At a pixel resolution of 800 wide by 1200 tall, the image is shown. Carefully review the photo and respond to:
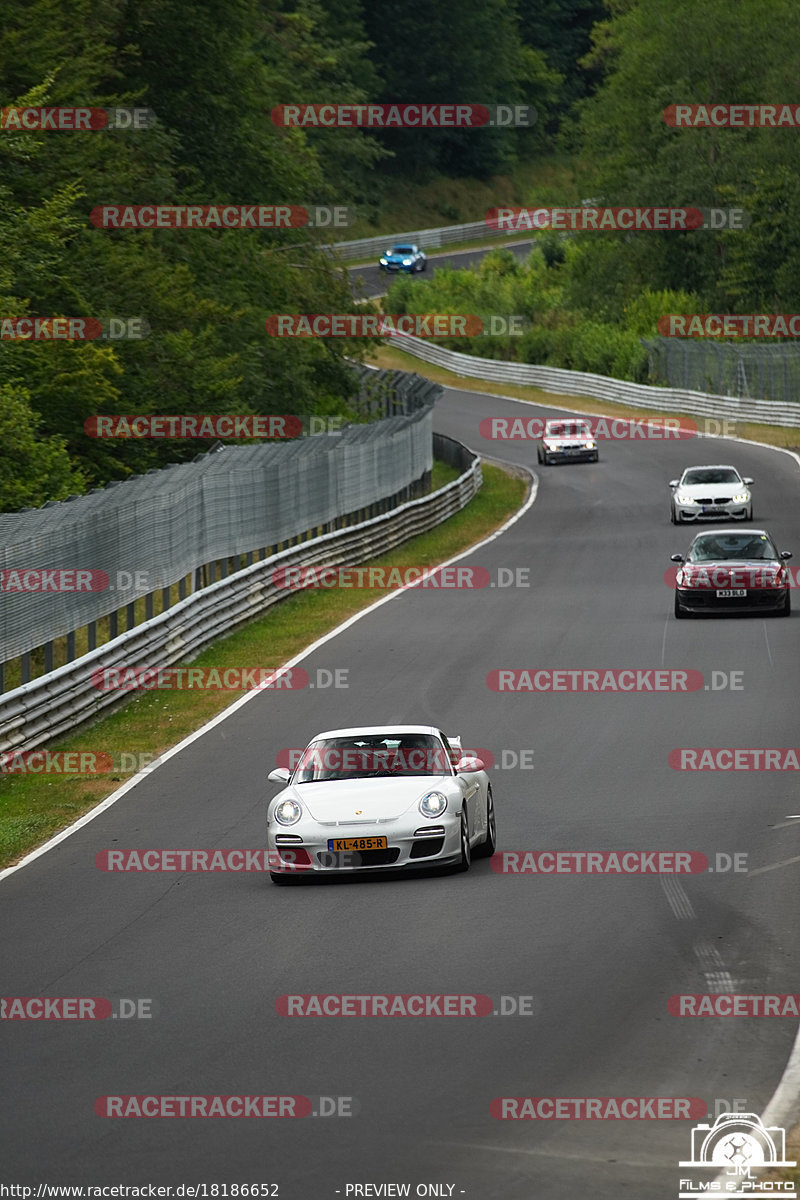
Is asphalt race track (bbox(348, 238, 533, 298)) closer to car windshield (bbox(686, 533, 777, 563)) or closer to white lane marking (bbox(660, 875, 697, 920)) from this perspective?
car windshield (bbox(686, 533, 777, 563))

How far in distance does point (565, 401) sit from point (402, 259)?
113ft

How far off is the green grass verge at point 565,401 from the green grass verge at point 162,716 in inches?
904

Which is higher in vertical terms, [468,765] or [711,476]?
[468,765]

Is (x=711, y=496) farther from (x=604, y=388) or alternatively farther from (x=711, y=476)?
(x=604, y=388)

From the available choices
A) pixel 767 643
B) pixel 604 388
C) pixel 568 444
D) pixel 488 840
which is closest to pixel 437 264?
pixel 604 388

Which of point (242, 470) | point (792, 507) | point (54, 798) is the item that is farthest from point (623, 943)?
point (792, 507)

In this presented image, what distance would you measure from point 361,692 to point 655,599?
30.7 ft

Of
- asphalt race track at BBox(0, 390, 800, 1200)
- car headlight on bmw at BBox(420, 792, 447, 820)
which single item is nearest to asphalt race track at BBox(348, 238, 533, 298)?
asphalt race track at BBox(0, 390, 800, 1200)

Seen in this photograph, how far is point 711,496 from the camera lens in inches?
1676

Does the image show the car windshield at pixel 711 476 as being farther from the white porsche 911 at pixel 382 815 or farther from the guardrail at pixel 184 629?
the white porsche 911 at pixel 382 815

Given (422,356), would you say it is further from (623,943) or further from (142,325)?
(623,943)

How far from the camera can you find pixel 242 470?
3253 cm

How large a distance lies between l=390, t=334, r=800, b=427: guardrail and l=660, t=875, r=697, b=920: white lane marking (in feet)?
177

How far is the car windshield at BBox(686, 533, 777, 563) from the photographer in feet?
98.2
